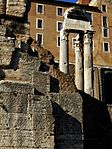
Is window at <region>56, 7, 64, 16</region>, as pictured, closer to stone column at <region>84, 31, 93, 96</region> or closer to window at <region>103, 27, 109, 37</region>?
window at <region>103, 27, 109, 37</region>

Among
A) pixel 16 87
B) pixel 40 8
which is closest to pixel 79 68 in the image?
pixel 40 8

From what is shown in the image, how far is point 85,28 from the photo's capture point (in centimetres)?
2978

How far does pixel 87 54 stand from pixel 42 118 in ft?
80.0

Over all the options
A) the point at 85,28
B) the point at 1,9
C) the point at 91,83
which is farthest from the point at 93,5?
the point at 1,9

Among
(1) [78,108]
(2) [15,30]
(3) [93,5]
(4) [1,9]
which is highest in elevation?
(3) [93,5]

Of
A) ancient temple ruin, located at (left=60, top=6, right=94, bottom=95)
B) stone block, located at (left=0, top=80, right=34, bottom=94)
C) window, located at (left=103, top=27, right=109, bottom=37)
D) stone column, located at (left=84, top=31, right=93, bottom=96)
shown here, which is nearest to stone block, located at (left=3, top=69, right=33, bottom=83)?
stone block, located at (left=0, top=80, right=34, bottom=94)

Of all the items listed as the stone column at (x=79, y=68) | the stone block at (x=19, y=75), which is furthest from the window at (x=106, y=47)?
the stone block at (x=19, y=75)

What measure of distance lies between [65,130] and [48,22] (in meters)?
43.4

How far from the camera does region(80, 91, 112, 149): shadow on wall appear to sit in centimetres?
1020

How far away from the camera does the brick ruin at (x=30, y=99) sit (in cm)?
515

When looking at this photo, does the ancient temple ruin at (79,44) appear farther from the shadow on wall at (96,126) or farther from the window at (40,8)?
the window at (40,8)

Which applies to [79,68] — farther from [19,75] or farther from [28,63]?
[19,75]

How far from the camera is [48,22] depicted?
4825cm

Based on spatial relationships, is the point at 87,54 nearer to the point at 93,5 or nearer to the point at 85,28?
the point at 85,28
